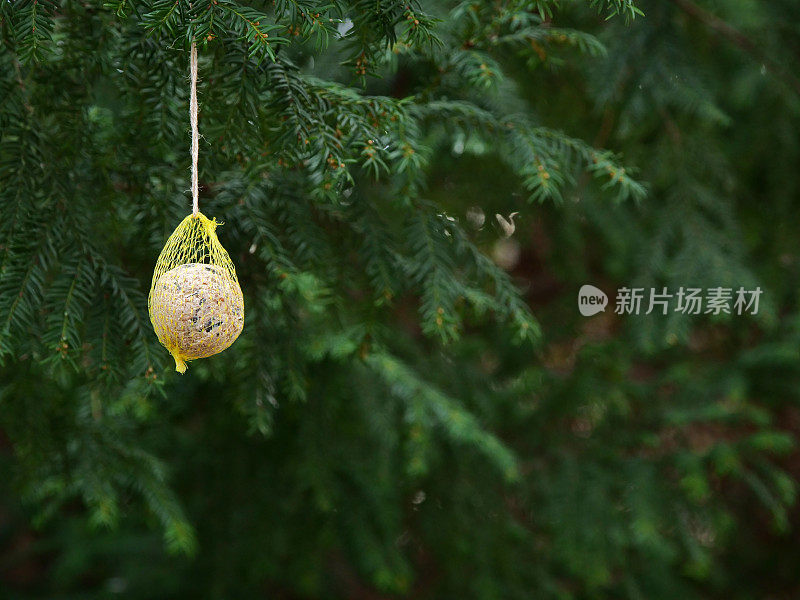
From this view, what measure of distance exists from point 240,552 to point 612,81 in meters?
2.02

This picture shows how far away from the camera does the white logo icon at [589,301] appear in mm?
3066

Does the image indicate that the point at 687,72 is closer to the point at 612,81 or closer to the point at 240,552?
the point at 612,81

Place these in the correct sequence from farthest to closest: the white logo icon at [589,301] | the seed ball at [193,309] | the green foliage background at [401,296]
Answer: the white logo icon at [589,301] < the green foliage background at [401,296] < the seed ball at [193,309]

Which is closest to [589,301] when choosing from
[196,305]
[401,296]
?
[401,296]

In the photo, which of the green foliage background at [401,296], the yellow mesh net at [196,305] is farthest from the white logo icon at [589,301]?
the yellow mesh net at [196,305]

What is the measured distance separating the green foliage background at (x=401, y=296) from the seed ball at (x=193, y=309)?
0.21 meters

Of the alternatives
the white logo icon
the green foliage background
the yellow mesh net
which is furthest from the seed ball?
the white logo icon

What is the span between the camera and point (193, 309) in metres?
1.08

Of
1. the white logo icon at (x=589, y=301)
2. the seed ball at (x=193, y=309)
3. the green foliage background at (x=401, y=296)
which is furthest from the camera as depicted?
the white logo icon at (x=589, y=301)

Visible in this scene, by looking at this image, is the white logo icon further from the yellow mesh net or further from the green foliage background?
the yellow mesh net

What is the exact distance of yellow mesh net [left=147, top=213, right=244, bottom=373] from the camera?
3.56ft

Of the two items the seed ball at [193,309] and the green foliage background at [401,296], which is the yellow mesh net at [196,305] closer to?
the seed ball at [193,309]

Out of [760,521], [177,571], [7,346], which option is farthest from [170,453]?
[760,521]

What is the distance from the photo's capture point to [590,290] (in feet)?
10.2
